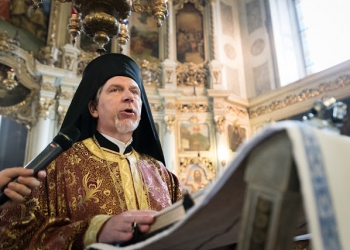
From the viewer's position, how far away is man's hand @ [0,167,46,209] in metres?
1.34

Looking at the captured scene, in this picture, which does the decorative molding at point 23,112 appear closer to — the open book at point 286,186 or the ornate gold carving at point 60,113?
the ornate gold carving at point 60,113

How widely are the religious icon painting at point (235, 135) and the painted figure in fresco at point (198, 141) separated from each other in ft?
1.97

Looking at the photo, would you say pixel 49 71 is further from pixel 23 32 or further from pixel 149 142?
pixel 149 142

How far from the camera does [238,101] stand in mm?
8805

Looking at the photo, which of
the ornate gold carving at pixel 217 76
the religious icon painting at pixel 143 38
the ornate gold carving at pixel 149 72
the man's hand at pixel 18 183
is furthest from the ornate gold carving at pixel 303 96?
the man's hand at pixel 18 183

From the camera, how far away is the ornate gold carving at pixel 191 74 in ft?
28.8

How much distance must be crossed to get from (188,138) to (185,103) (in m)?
0.89

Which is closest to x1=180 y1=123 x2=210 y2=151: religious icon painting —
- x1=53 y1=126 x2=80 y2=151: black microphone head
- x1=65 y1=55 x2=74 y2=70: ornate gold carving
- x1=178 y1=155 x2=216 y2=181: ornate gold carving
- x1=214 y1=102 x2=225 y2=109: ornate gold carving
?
x1=178 y1=155 x2=216 y2=181: ornate gold carving

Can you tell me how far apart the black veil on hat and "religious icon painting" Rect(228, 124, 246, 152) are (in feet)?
19.6

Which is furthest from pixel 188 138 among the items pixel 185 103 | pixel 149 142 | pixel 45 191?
pixel 45 191

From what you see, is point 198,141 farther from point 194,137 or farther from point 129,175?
point 129,175

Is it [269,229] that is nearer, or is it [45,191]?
[269,229]

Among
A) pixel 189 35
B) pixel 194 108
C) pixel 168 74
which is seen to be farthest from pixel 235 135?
pixel 189 35

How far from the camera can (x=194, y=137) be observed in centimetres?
830
